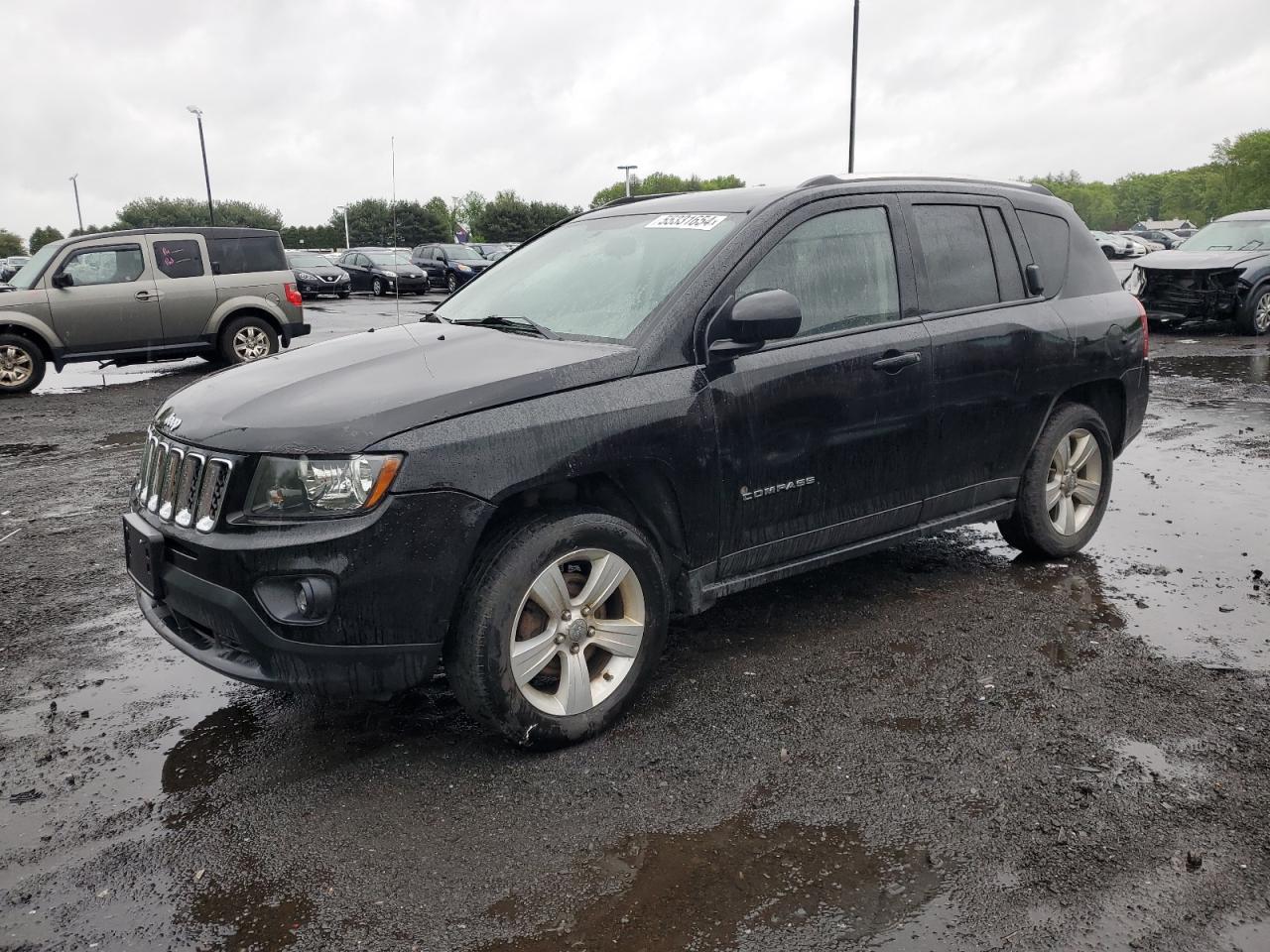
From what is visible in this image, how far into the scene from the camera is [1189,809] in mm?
3057

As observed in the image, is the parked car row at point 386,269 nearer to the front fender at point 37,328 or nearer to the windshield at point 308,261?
the windshield at point 308,261

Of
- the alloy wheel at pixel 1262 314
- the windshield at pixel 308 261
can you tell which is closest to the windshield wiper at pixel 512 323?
the alloy wheel at pixel 1262 314

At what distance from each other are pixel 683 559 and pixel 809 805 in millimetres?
997

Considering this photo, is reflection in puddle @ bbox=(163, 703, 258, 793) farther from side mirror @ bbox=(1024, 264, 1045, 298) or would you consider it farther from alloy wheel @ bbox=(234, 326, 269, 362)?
alloy wheel @ bbox=(234, 326, 269, 362)

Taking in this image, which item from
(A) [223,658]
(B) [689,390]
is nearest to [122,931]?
(A) [223,658]

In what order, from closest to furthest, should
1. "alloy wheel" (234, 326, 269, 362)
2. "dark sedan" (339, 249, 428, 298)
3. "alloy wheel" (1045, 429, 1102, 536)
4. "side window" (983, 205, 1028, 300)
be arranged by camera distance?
1. "side window" (983, 205, 1028, 300)
2. "alloy wheel" (1045, 429, 1102, 536)
3. "alloy wheel" (234, 326, 269, 362)
4. "dark sedan" (339, 249, 428, 298)

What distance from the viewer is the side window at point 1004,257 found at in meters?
4.84

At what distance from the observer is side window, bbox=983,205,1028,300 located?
484 cm

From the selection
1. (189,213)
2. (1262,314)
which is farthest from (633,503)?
(189,213)

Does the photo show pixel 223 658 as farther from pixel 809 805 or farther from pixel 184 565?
pixel 809 805

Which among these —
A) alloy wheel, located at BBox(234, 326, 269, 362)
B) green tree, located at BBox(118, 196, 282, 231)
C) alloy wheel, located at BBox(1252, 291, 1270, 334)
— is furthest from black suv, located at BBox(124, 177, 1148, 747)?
green tree, located at BBox(118, 196, 282, 231)

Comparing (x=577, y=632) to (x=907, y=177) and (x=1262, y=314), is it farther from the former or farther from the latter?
(x=1262, y=314)

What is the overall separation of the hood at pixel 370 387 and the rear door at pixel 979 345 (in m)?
1.60

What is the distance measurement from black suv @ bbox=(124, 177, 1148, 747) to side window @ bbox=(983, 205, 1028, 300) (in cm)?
2
